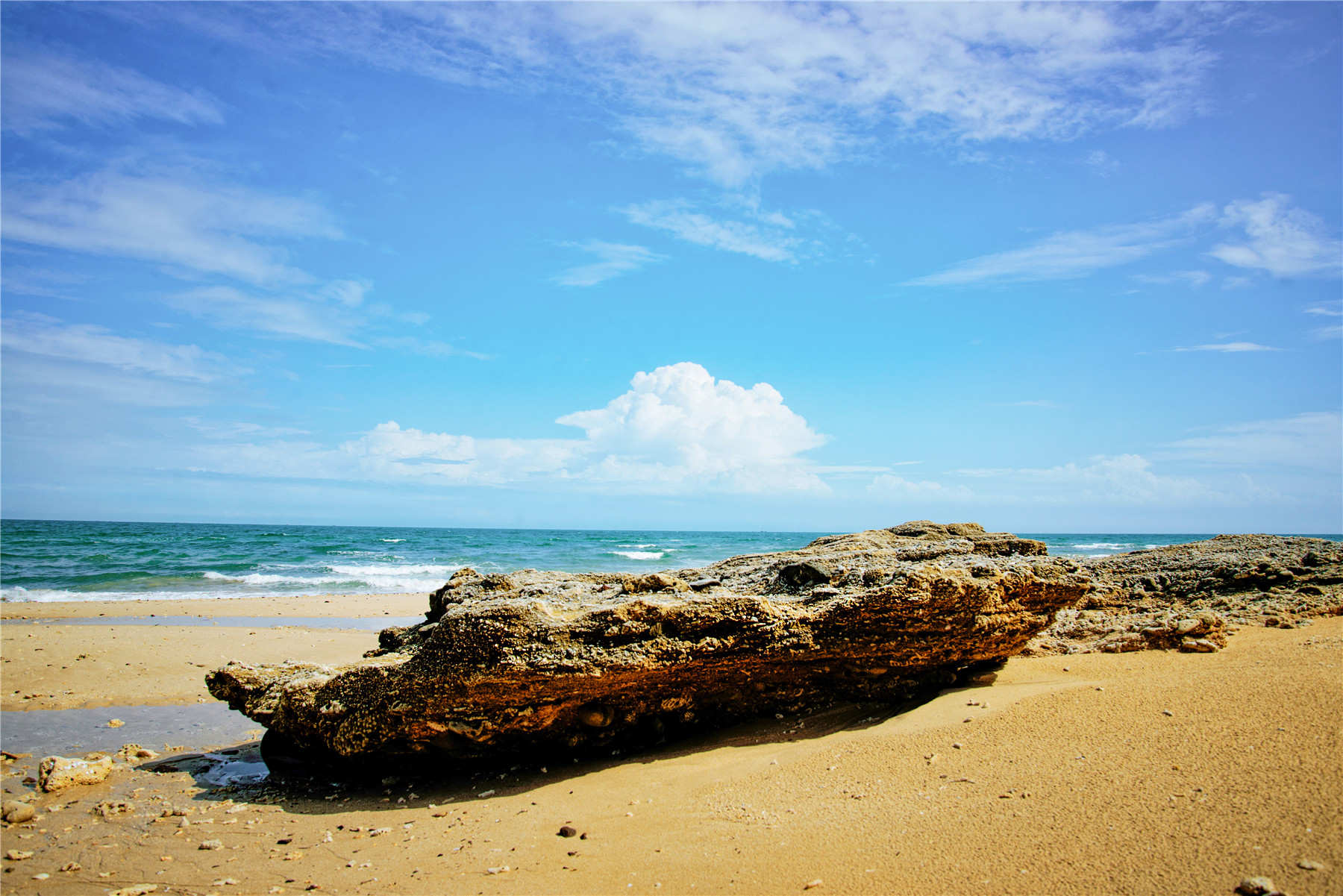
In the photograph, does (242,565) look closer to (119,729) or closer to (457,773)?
(119,729)

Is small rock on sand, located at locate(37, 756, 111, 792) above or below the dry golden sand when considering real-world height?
below

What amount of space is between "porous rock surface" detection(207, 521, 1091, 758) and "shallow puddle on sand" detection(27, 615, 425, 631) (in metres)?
11.3

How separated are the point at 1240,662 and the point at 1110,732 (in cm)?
185

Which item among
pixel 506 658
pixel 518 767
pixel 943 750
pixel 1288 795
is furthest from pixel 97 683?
pixel 1288 795

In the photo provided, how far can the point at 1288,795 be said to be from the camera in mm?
3312

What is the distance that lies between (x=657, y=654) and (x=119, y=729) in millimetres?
6915

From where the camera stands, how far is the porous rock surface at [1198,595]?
6.36 metres

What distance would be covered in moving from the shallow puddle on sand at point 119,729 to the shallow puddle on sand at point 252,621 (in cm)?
750

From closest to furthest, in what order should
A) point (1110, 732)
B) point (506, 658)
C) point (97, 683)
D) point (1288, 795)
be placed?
point (1288, 795) → point (1110, 732) → point (506, 658) → point (97, 683)

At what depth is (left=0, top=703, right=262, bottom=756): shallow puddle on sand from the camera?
23.1ft

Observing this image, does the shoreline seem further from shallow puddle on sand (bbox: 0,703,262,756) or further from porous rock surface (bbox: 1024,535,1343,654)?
porous rock surface (bbox: 1024,535,1343,654)

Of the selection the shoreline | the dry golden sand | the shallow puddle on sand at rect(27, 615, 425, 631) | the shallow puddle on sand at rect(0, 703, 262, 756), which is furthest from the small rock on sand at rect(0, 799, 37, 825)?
the shoreline

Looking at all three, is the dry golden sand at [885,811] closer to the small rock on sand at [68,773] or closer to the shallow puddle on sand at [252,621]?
the small rock on sand at [68,773]

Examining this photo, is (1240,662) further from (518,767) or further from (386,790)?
(386,790)
